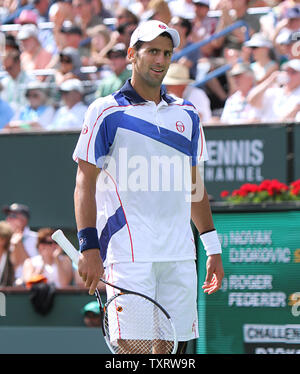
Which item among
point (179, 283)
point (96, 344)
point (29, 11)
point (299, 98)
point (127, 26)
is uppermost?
point (29, 11)

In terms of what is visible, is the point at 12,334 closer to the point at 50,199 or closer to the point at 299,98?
the point at 50,199

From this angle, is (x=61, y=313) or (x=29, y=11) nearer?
(x=61, y=313)

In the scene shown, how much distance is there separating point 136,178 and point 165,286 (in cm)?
58

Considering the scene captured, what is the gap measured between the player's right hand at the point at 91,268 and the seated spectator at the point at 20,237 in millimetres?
4702

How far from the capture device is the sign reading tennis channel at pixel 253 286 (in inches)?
259

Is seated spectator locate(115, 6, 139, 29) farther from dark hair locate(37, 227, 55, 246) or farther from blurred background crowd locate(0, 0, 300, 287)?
dark hair locate(37, 227, 55, 246)

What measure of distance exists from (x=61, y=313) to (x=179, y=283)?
3665mm

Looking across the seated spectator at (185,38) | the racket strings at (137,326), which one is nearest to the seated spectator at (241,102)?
the seated spectator at (185,38)

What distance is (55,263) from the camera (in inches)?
347

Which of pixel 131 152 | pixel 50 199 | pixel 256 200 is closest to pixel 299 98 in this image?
pixel 256 200

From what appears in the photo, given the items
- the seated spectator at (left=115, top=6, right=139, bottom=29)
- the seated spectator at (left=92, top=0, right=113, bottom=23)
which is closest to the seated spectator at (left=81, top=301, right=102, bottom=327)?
the seated spectator at (left=115, top=6, right=139, bottom=29)

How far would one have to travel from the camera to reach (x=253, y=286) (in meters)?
6.67

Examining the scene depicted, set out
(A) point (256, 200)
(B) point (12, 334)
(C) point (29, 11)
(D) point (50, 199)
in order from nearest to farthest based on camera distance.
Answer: (A) point (256, 200), (B) point (12, 334), (D) point (50, 199), (C) point (29, 11)

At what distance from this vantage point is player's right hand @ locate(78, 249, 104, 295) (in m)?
4.36
